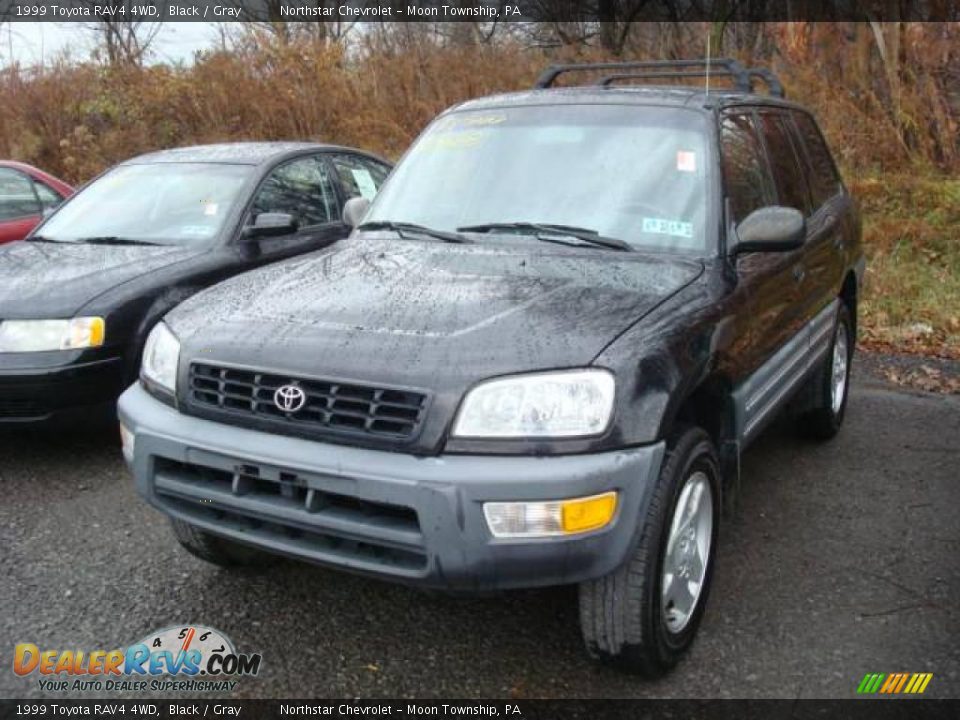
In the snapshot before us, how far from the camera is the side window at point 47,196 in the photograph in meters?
7.52

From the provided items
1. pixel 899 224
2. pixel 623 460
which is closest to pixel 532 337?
pixel 623 460

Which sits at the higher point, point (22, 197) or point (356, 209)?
point (356, 209)

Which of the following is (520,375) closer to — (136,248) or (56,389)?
(56,389)

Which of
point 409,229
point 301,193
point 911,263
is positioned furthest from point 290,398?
point 911,263

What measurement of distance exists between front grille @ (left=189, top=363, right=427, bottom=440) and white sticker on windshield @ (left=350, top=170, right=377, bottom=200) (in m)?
3.86

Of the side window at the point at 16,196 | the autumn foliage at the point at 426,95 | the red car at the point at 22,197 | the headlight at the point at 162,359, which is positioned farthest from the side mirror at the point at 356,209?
the autumn foliage at the point at 426,95

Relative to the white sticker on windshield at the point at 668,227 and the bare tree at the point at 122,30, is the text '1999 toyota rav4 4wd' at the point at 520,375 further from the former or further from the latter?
the bare tree at the point at 122,30

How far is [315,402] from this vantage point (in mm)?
2430

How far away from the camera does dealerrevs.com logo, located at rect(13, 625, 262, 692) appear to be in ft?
8.94

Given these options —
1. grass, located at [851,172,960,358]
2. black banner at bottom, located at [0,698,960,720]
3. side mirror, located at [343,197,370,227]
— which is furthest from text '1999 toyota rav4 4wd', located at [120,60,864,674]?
grass, located at [851,172,960,358]

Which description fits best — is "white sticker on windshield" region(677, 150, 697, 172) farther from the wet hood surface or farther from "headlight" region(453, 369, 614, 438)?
"headlight" region(453, 369, 614, 438)

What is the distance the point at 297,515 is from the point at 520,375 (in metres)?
0.72

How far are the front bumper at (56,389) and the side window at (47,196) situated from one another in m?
3.97

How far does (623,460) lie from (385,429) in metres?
0.64
